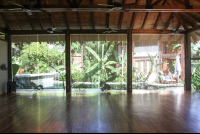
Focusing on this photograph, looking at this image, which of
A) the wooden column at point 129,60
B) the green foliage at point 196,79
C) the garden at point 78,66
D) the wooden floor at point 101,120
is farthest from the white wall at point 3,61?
the green foliage at point 196,79

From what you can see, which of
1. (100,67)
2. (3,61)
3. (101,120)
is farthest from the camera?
(100,67)

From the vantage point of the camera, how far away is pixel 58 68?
10.3m

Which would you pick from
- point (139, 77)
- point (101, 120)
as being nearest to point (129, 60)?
point (139, 77)

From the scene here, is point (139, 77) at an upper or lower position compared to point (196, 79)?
upper

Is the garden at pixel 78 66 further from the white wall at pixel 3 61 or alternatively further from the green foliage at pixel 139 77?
the white wall at pixel 3 61

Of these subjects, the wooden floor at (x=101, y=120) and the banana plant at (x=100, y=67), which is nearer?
the wooden floor at (x=101, y=120)

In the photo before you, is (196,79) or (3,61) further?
(196,79)

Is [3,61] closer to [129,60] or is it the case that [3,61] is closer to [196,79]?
[129,60]

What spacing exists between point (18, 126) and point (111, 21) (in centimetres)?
753

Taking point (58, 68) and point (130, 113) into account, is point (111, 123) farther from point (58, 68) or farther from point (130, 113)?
point (58, 68)

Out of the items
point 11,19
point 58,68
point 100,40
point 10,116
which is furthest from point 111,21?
point 10,116

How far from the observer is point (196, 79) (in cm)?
1030

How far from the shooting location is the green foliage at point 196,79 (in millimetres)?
10212

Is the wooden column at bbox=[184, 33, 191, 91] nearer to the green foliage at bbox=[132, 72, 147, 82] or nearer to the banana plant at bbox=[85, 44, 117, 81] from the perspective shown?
the green foliage at bbox=[132, 72, 147, 82]
